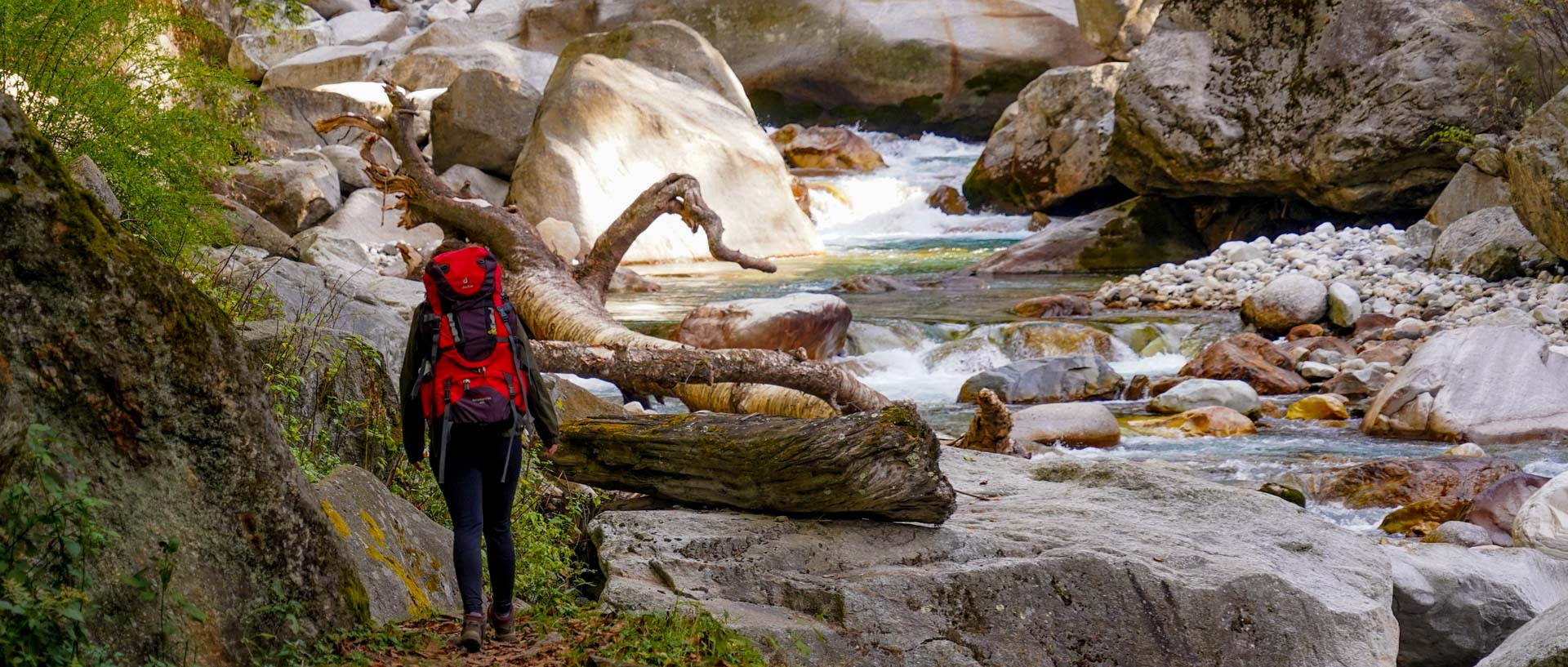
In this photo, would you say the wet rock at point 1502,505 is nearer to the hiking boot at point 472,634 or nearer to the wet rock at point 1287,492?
the wet rock at point 1287,492

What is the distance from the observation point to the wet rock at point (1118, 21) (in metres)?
26.5

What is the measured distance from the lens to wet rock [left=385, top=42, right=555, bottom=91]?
25.6 m

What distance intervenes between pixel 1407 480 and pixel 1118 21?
67.7ft

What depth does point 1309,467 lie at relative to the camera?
841cm

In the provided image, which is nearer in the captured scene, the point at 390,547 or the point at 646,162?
the point at 390,547

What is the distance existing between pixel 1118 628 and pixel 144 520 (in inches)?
117

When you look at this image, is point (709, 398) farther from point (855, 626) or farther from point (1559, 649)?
point (1559, 649)

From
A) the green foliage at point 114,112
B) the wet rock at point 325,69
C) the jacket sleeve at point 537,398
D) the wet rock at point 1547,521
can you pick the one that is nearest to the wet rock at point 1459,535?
the wet rock at point 1547,521

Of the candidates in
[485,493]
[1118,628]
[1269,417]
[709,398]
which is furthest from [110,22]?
[1269,417]

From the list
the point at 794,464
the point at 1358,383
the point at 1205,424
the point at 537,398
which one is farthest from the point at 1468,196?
the point at 537,398

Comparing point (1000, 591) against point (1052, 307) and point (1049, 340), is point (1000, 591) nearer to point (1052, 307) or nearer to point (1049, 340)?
point (1049, 340)

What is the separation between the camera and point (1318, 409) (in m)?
10.3

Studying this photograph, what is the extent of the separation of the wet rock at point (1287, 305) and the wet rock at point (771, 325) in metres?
4.76

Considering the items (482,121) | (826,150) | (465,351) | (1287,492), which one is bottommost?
(826,150)
